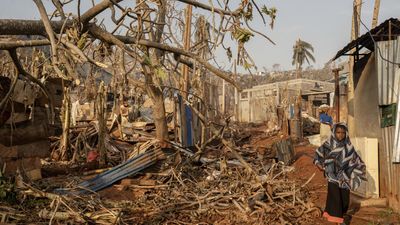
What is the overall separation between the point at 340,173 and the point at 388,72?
2008 millimetres

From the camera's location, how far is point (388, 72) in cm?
704

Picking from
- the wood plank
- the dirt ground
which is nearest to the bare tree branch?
the dirt ground

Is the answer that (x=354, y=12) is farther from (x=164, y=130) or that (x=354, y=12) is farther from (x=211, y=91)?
(x=211, y=91)

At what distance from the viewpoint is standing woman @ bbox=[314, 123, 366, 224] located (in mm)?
6133

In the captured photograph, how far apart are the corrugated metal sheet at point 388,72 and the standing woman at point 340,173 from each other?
123 centimetres

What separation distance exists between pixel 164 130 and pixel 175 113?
7.44 feet

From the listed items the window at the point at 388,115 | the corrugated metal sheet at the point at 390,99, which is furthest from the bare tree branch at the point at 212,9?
the window at the point at 388,115

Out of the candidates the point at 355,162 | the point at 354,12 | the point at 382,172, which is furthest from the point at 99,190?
the point at 354,12

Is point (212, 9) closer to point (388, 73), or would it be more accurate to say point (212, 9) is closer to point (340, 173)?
point (340, 173)

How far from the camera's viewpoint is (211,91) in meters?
19.5

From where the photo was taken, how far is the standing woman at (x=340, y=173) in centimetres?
613

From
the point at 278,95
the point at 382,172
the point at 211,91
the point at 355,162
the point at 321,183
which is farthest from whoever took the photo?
the point at 278,95

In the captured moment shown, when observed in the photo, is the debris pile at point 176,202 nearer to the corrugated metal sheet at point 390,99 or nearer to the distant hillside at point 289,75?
the corrugated metal sheet at point 390,99

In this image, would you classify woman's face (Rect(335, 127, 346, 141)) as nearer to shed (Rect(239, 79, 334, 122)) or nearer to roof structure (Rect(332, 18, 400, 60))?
roof structure (Rect(332, 18, 400, 60))
